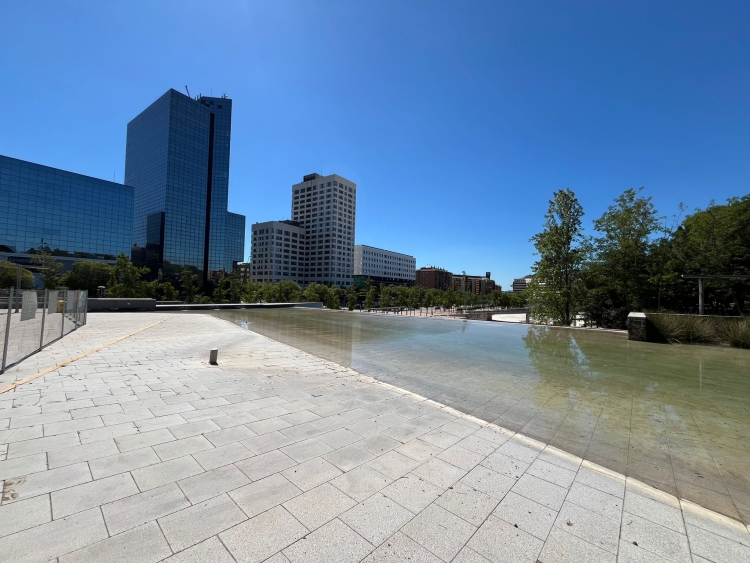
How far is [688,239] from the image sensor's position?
18.4 m

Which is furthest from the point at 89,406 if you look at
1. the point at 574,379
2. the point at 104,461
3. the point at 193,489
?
the point at 574,379

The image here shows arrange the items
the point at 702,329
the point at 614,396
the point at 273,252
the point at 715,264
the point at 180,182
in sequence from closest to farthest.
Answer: the point at 614,396, the point at 702,329, the point at 715,264, the point at 180,182, the point at 273,252

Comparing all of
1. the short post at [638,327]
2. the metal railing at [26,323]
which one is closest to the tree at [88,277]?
the metal railing at [26,323]

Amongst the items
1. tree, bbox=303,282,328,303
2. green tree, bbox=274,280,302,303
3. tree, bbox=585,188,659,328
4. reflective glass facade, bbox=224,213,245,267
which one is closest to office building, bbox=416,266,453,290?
reflective glass facade, bbox=224,213,245,267

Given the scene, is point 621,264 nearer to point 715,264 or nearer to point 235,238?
point 715,264

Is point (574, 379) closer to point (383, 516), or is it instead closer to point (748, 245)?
point (383, 516)

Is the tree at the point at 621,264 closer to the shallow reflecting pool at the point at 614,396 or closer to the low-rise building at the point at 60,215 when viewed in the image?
the shallow reflecting pool at the point at 614,396

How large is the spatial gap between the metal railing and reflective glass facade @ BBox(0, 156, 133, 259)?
104 metres

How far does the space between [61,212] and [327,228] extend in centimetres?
8185

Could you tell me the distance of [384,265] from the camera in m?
169

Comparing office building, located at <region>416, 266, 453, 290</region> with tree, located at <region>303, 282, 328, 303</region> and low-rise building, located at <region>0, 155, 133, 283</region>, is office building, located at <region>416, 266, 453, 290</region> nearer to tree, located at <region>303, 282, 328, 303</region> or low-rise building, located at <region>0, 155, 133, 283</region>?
tree, located at <region>303, 282, 328, 303</region>

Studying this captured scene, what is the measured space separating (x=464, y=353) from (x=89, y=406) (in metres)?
8.94

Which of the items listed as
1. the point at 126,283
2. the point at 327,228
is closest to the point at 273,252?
the point at 327,228

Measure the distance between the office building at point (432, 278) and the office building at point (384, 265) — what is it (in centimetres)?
485
